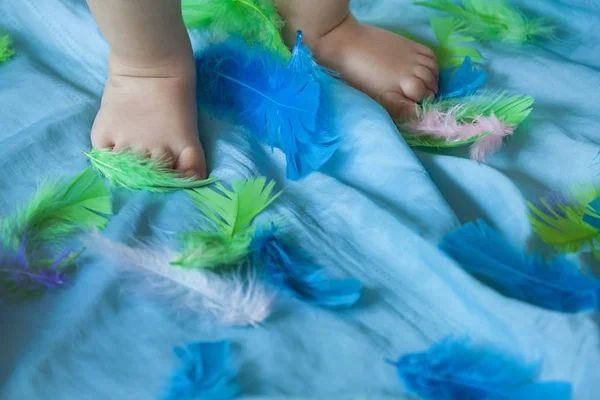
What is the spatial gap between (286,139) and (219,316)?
0.31 meters

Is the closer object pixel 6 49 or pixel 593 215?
pixel 593 215

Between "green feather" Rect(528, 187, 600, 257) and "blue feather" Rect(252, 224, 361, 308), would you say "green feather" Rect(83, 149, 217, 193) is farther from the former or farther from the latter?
"green feather" Rect(528, 187, 600, 257)

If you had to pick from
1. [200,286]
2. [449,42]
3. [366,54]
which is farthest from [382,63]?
[200,286]

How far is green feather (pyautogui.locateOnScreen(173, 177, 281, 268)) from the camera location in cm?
66

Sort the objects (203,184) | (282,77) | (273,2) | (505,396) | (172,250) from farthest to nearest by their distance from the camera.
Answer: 1. (273,2)
2. (282,77)
3. (203,184)
4. (172,250)
5. (505,396)

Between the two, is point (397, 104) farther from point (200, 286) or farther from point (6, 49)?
point (6, 49)

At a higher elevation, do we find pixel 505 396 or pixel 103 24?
pixel 103 24

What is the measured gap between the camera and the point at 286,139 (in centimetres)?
85

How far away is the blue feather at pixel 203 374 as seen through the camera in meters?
0.54

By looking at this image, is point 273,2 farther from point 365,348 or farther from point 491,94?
point 365,348

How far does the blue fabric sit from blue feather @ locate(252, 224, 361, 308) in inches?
0.5

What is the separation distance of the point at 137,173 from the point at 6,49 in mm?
419

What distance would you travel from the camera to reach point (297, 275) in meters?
0.65

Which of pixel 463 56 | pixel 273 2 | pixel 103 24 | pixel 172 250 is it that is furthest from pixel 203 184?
pixel 463 56
